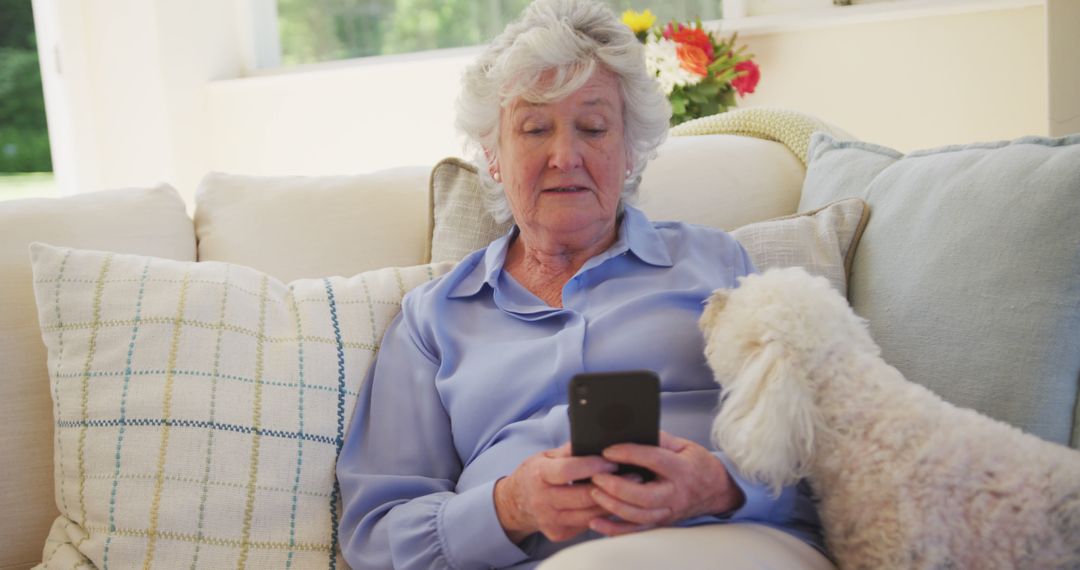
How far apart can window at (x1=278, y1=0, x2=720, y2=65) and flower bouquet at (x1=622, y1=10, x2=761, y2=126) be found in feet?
4.30

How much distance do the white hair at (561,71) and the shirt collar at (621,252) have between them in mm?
117

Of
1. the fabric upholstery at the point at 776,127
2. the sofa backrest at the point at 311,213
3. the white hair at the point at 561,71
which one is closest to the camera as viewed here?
the white hair at the point at 561,71

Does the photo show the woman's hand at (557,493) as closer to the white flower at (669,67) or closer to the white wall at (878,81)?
the white flower at (669,67)

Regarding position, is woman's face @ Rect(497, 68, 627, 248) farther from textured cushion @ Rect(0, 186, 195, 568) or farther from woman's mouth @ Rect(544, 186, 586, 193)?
textured cushion @ Rect(0, 186, 195, 568)

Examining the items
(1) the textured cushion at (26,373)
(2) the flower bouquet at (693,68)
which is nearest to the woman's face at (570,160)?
(1) the textured cushion at (26,373)

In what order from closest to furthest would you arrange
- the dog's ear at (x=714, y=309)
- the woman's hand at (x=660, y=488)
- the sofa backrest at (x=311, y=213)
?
the woman's hand at (x=660, y=488)
the dog's ear at (x=714, y=309)
the sofa backrest at (x=311, y=213)

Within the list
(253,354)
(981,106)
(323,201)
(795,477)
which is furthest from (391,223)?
(981,106)

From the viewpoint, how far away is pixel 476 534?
50.1 inches

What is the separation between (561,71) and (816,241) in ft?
1.60

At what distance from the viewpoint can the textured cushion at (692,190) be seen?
1.78 metres

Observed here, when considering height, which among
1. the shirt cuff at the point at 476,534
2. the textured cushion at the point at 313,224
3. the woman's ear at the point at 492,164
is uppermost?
the woman's ear at the point at 492,164

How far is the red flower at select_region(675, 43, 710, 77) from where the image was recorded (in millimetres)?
2664

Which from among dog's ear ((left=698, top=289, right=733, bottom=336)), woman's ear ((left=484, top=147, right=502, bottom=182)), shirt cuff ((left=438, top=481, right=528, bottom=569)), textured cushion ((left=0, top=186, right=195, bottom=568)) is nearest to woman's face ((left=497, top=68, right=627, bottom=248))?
woman's ear ((left=484, top=147, right=502, bottom=182))

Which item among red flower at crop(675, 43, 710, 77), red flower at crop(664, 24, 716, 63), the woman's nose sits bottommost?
the woman's nose
